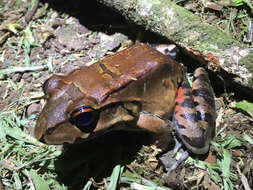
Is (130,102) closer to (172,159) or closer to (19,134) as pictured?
(172,159)

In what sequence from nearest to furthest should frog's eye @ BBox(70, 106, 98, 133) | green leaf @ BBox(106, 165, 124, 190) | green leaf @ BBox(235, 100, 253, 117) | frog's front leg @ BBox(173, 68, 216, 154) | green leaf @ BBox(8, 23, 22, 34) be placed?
frog's eye @ BBox(70, 106, 98, 133)
green leaf @ BBox(106, 165, 124, 190)
frog's front leg @ BBox(173, 68, 216, 154)
green leaf @ BBox(235, 100, 253, 117)
green leaf @ BBox(8, 23, 22, 34)

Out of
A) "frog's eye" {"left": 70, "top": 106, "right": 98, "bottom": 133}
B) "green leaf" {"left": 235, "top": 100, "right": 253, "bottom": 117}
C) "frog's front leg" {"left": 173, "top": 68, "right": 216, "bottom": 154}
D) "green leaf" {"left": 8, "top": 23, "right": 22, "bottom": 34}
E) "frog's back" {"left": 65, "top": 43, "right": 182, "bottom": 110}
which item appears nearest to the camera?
"frog's eye" {"left": 70, "top": 106, "right": 98, "bottom": 133}

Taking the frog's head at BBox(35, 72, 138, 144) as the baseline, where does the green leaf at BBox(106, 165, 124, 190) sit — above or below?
below

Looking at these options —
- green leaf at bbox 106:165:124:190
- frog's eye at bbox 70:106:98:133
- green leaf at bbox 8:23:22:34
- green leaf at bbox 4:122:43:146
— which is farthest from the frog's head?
green leaf at bbox 8:23:22:34

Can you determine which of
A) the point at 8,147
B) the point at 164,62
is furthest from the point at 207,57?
the point at 8,147

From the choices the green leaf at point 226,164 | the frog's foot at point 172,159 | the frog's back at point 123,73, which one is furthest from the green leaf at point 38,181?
the green leaf at point 226,164

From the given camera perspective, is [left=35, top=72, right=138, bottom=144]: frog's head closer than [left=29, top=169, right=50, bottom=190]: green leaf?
Yes

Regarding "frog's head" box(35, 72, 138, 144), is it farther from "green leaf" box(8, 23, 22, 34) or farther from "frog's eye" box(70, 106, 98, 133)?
"green leaf" box(8, 23, 22, 34)
